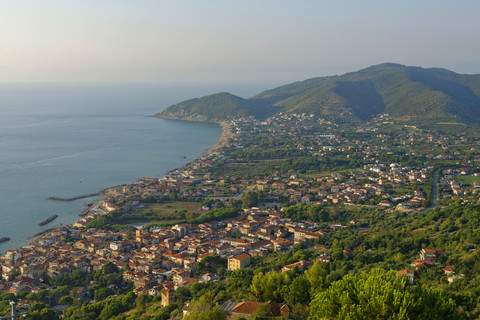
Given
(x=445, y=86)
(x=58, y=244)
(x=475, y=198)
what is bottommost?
(x=58, y=244)

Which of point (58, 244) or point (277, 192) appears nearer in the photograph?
point (58, 244)

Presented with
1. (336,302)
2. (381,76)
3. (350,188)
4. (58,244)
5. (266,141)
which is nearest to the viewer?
(336,302)

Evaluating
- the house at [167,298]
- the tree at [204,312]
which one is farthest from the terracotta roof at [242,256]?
the tree at [204,312]

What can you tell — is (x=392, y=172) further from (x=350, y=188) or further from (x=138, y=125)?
(x=138, y=125)

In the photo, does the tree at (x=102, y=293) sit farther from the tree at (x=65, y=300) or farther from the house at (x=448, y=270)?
the house at (x=448, y=270)

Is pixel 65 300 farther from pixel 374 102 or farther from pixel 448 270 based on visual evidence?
pixel 374 102

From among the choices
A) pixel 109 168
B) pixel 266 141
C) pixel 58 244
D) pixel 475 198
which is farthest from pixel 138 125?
pixel 475 198

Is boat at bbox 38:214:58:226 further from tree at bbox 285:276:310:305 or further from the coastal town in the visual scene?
tree at bbox 285:276:310:305
